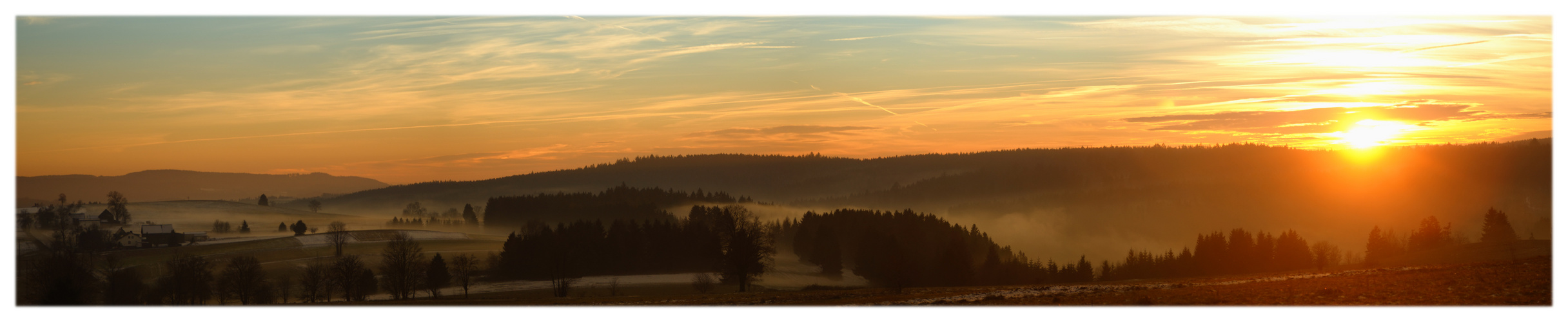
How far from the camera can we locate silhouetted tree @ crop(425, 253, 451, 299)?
80.8m

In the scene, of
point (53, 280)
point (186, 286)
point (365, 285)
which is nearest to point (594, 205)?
point (365, 285)

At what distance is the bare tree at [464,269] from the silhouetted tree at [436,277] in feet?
4.68

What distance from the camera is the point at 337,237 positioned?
12431 centimetres

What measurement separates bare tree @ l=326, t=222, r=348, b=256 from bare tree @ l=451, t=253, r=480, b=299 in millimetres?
20917

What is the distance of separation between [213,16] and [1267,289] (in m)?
42.2

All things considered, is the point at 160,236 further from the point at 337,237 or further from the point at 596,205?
the point at 596,205

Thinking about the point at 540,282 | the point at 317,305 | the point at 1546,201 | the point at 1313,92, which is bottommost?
the point at 540,282

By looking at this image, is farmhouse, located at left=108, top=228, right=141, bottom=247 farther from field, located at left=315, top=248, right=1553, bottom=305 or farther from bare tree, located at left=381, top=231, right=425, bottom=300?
field, located at left=315, top=248, right=1553, bottom=305

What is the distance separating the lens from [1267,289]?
109 ft

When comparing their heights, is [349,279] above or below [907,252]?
below

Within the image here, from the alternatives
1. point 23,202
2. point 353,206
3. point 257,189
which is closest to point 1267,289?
point 23,202

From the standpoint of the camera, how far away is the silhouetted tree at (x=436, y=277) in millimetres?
80781

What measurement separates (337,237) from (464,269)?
48.3 metres

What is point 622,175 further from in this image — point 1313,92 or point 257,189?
point 1313,92
